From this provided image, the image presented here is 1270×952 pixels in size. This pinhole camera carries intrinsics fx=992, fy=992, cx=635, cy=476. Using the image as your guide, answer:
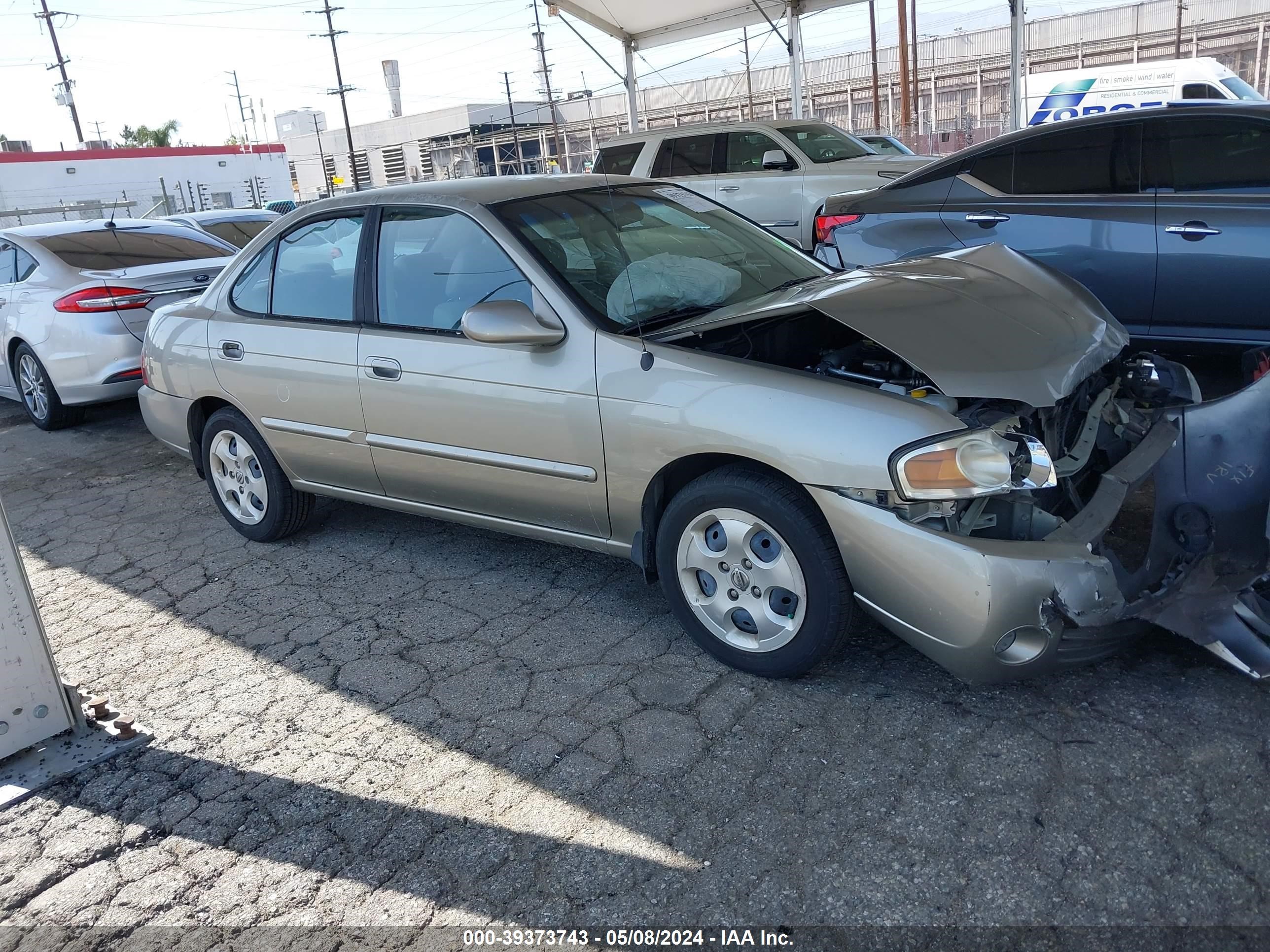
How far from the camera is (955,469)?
8.93 ft

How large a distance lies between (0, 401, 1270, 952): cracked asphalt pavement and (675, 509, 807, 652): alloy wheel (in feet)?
0.58

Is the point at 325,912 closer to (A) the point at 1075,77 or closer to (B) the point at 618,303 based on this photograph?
(B) the point at 618,303

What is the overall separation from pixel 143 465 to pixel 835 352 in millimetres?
5016

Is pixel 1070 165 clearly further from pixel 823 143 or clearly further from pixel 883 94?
pixel 883 94

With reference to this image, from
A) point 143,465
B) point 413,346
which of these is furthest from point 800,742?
point 143,465

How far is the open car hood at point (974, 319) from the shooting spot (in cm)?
279

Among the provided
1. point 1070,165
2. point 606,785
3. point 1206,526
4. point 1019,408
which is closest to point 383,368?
point 606,785

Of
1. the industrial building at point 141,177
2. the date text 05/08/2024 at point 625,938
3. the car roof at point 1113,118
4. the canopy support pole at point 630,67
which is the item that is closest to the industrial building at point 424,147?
the industrial building at point 141,177

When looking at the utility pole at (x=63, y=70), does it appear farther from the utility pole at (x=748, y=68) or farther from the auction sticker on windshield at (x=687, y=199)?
the auction sticker on windshield at (x=687, y=199)

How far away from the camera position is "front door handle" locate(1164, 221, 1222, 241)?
5.18 meters

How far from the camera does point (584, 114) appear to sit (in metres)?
59.9

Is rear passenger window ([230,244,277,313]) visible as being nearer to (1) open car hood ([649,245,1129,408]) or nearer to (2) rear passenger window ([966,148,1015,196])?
(1) open car hood ([649,245,1129,408])

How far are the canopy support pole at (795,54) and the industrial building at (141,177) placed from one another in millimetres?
22183

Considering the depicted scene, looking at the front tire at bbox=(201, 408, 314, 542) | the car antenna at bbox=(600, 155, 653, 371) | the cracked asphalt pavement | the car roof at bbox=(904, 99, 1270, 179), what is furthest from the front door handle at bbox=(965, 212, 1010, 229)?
the front tire at bbox=(201, 408, 314, 542)
